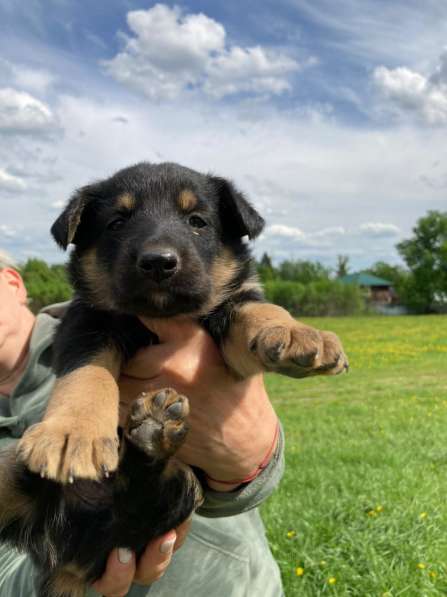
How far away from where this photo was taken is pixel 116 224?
300 centimetres

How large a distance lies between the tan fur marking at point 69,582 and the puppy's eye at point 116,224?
155 centimetres

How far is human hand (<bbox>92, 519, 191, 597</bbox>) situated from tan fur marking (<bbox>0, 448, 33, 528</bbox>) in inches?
15.9

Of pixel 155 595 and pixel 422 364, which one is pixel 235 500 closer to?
pixel 155 595

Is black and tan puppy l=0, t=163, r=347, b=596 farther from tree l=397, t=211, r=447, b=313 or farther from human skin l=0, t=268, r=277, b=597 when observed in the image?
tree l=397, t=211, r=447, b=313

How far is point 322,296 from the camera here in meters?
48.3

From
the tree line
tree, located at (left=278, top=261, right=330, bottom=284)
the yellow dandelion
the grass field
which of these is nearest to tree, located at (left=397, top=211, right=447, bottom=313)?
the tree line

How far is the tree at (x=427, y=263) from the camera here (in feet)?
222

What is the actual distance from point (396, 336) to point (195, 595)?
24.2 meters

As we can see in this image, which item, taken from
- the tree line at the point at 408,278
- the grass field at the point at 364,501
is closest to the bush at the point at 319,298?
the tree line at the point at 408,278

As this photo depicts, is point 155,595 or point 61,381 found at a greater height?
point 61,381

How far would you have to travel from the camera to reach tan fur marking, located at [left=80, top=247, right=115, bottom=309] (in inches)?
114

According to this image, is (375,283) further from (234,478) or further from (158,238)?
(158,238)

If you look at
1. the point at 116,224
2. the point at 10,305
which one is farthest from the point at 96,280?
the point at 10,305

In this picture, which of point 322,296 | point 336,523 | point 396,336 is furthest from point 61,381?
point 322,296
